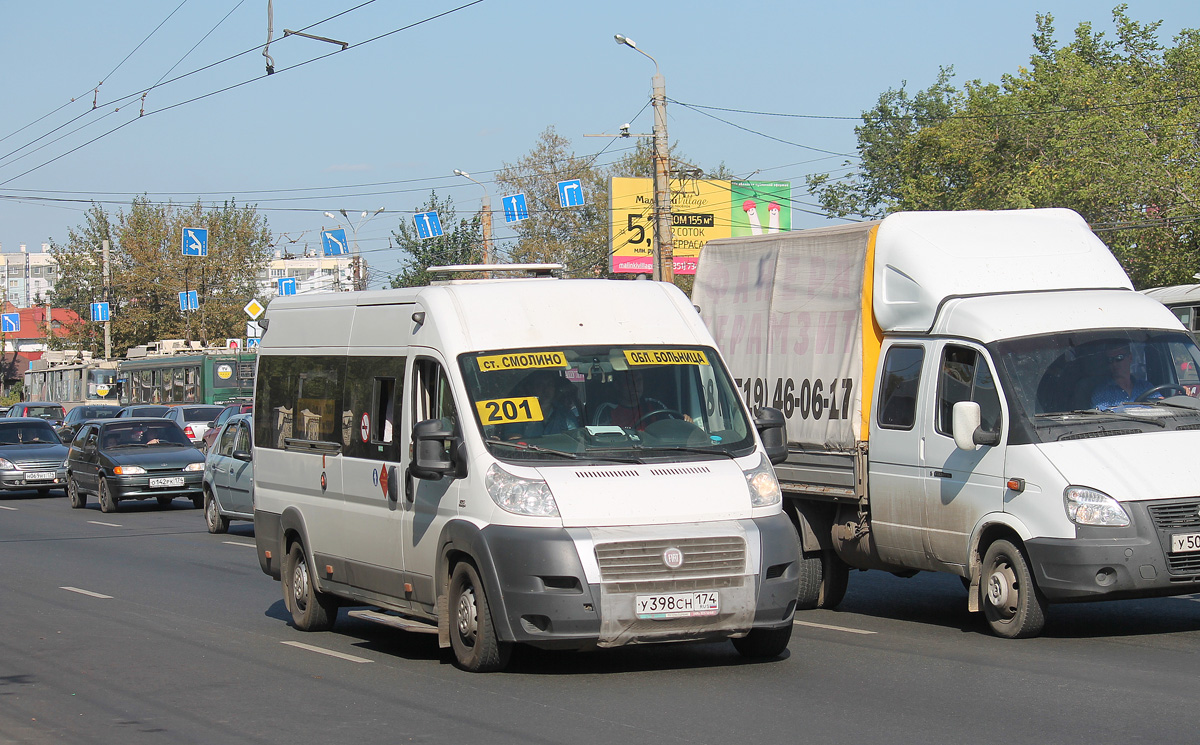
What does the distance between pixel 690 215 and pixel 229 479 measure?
3380cm

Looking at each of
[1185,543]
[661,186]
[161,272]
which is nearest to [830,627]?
[1185,543]

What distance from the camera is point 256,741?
6836 millimetres

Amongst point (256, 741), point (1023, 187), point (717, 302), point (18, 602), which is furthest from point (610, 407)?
point (1023, 187)

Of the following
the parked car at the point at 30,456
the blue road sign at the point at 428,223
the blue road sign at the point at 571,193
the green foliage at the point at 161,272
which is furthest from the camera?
the green foliage at the point at 161,272

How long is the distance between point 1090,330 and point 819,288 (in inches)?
94.3

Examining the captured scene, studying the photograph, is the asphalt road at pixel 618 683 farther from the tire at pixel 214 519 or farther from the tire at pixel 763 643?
the tire at pixel 214 519

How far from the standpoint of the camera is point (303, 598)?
10.9 metres

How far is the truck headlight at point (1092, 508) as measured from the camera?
8758mm

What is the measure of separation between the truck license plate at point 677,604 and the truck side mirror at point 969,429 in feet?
7.98

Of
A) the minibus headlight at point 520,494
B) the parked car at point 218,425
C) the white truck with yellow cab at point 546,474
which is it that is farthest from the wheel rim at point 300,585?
the parked car at point 218,425

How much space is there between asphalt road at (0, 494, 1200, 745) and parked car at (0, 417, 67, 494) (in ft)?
60.7

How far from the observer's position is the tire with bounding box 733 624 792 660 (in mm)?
8461

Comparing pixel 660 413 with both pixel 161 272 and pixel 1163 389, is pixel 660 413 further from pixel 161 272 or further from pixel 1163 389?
pixel 161 272

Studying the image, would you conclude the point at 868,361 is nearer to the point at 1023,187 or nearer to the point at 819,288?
the point at 819,288
